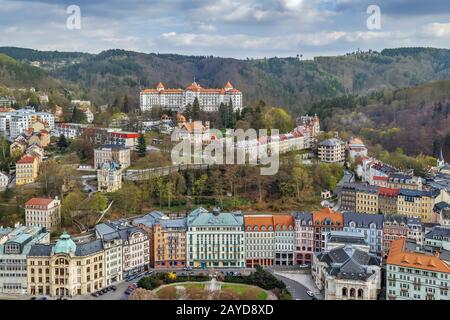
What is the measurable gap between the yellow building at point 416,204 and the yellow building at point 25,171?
32.9 feet

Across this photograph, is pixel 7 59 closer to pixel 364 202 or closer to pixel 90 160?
pixel 90 160

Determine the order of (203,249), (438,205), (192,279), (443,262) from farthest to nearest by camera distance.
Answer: (438,205) < (203,249) < (192,279) < (443,262)

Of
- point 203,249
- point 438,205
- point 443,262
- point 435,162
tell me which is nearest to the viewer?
point 443,262

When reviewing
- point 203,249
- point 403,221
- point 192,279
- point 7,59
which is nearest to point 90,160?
point 203,249

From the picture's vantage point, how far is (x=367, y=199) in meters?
15.0

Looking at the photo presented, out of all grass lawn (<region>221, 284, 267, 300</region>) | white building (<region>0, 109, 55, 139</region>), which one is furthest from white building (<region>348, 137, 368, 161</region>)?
white building (<region>0, 109, 55, 139</region>)

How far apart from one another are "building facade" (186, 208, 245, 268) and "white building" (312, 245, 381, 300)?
2409mm

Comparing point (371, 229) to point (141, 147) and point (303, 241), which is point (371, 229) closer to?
point (303, 241)

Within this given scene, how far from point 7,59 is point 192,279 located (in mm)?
24652

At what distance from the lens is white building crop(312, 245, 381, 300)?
1001cm

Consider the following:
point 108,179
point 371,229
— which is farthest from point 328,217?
point 108,179

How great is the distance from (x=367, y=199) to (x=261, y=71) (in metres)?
30.2

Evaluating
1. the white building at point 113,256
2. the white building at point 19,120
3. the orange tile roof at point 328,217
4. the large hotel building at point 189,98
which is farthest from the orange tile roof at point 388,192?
the white building at point 19,120

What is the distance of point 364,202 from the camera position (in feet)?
49.3
